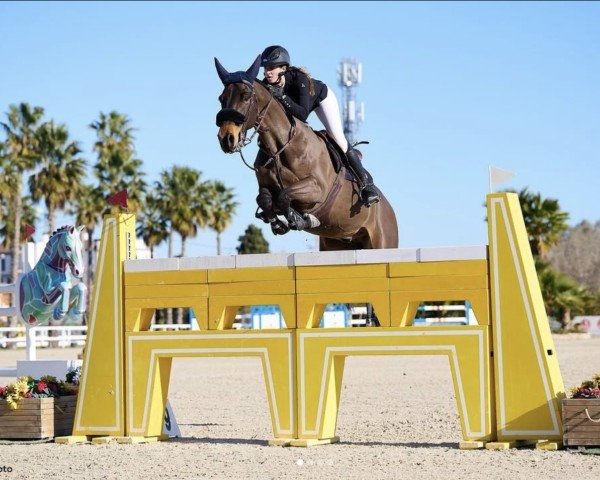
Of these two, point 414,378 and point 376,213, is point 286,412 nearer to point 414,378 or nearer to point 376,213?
point 376,213

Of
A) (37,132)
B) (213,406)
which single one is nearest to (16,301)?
(213,406)

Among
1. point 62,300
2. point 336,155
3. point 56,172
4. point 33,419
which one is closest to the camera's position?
point 336,155

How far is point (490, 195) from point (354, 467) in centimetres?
247

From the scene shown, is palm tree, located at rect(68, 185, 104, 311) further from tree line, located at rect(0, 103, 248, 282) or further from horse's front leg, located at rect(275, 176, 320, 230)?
horse's front leg, located at rect(275, 176, 320, 230)

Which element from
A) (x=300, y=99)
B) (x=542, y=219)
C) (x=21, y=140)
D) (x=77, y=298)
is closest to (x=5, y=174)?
(x=21, y=140)

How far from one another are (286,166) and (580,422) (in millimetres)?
3020

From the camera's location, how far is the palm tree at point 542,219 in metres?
35.8

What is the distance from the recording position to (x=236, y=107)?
7.52 meters

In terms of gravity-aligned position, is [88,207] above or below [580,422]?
above

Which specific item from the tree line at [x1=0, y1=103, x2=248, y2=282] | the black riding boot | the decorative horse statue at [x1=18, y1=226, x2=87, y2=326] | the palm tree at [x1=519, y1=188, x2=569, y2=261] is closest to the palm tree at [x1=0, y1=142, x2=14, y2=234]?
the tree line at [x1=0, y1=103, x2=248, y2=282]

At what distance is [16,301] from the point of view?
43.4ft

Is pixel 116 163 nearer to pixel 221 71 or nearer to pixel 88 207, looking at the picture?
pixel 88 207

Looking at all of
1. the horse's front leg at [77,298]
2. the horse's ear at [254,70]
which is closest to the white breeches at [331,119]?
the horse's ear at [254,70]

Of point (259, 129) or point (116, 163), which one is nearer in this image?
point (259, 129)
